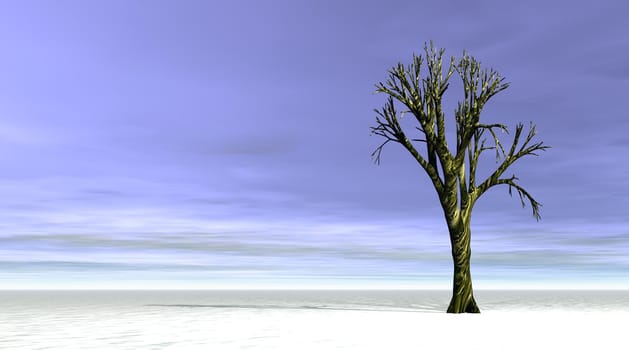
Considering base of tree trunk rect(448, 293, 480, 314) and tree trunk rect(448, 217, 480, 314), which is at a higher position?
tree trunk rect(448, 217, 480, 314)

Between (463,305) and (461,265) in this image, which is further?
(461,265)

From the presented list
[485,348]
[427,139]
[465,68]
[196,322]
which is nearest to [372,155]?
[427,139]

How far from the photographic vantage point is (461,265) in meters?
30.2

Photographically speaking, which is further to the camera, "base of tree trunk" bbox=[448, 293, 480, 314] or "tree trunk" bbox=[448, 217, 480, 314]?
"tree trunk" bbox=[448, 217, 480, 314]

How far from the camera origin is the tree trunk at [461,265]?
96.6 ft

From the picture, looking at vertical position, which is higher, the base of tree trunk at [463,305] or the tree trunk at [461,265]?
the tree trunk at [461,265]

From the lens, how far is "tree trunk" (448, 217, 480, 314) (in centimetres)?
2944

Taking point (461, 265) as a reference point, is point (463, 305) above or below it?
below

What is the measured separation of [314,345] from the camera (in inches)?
587

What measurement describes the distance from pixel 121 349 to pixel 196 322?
27.3 feet

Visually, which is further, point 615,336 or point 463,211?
point 463,211

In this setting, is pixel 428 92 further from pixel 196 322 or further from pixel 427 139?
pixel 196 322

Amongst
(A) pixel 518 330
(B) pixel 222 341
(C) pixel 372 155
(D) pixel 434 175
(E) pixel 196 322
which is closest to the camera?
(B) pixel 222 341

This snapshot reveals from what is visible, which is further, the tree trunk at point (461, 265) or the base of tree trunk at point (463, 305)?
the tree trunk at point (461, 265)
